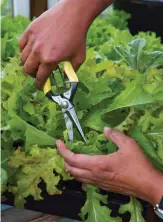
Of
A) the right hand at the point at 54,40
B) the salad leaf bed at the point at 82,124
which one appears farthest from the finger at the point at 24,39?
the salad leaf bed at the point at 82,124

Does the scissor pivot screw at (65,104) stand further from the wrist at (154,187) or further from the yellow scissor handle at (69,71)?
the wrist at (154,187)

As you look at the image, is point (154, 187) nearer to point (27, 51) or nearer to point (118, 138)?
point (118, 138)

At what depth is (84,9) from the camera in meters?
0.94

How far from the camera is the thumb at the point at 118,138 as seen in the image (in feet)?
2.98

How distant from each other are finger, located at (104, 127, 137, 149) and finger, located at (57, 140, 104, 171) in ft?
0.14

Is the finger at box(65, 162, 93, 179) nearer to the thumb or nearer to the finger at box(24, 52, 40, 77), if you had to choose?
the thumb

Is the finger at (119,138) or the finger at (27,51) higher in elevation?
the finger at (27,51)

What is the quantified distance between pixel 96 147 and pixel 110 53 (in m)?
0.64

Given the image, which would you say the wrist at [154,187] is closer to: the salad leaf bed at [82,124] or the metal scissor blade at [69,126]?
the salad leaf bed at [82,124]

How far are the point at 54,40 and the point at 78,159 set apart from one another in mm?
215

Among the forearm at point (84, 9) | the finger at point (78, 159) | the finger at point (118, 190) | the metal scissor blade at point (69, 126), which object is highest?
the forearm at point (84, 9)

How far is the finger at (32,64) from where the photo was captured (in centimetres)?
93

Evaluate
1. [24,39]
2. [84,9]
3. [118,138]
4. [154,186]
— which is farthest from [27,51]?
[154,186]

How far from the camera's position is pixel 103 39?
189 centimetres
